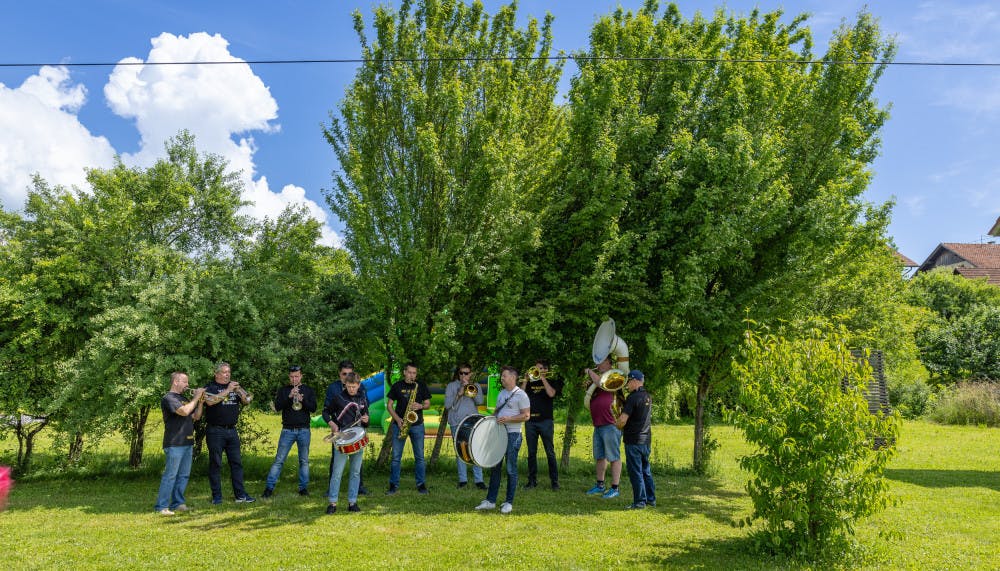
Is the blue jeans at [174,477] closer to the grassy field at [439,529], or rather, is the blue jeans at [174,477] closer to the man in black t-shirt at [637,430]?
the grassy field at [439,529]

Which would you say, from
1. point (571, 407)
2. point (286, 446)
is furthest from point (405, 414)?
point (571, 407)

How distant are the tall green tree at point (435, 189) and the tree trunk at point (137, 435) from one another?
4385mm

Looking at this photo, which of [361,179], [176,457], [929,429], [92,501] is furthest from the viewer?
[929,429]

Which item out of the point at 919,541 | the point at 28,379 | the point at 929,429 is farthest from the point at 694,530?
the point at 929,429

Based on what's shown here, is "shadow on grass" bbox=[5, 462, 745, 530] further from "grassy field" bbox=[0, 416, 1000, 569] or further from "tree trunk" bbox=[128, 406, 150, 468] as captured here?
"tree trunk" bbox=[128, 406, 150, 468]

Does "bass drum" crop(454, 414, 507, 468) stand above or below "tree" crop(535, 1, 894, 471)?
below

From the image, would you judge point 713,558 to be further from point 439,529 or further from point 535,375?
point 535,375

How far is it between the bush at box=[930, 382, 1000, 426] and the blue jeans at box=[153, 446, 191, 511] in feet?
81.1

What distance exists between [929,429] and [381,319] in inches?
778

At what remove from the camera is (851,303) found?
61.4ft

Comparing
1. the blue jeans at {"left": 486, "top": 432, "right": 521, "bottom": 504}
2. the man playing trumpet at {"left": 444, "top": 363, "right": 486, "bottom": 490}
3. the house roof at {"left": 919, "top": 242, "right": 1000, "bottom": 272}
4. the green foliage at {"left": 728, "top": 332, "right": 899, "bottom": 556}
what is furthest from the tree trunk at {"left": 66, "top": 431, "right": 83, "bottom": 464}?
the house roof at {"left": 919, "top": 242, "right": 1000, "bottom": 272}

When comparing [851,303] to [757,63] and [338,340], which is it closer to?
[757,63]

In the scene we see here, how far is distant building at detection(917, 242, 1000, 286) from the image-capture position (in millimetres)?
45844

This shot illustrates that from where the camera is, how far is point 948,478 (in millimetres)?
12188
